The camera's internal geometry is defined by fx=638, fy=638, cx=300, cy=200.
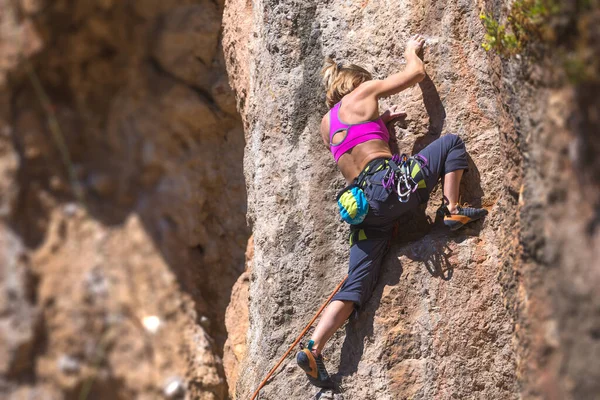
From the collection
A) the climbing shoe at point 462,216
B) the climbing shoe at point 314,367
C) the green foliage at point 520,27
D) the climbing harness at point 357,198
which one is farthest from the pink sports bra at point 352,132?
the climbing shoe at point 314,367

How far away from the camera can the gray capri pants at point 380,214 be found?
3.16 metres

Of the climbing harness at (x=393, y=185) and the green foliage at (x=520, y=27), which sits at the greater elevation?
the green foliage at (x=520, y=27)

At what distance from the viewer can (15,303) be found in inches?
266

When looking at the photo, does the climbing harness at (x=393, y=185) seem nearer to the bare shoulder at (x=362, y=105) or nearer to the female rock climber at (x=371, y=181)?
the female rock climber at (x=371, y=181)

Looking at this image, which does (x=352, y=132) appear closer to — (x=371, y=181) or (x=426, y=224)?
(x=371, y=181)

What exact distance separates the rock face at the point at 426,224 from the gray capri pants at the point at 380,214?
0.36 ft

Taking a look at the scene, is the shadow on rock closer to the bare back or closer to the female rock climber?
the female rock climber

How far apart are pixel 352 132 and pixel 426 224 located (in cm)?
63

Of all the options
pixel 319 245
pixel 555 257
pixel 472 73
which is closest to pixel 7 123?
pixel 319 245

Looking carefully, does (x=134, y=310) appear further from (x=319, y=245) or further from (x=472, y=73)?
(x=472, y=73)

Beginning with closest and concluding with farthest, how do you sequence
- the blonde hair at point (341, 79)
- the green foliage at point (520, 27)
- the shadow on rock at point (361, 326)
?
the green foliage at point (520, 27) → the shadow on rock at point (361, 326) → the blonde hair at point (341, 79)

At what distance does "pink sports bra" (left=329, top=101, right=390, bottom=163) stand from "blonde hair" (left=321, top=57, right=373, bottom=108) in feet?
0.28

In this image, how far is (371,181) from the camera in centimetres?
320

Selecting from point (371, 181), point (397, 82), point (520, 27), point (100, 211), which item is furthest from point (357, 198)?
point (100, 211)
